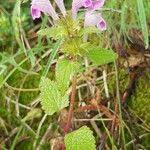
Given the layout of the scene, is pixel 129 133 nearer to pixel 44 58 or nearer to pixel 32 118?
pixel 32 118

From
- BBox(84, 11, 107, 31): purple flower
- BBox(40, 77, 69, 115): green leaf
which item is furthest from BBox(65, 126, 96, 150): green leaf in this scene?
BBox(84, 11, 107, 31): purple flower

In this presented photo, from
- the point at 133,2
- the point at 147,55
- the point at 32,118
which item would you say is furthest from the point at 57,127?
the point at 133,2

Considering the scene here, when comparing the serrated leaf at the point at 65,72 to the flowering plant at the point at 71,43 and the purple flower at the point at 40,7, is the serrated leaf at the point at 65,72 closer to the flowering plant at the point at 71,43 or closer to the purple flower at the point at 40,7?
the flowering plant at the point at 71,43

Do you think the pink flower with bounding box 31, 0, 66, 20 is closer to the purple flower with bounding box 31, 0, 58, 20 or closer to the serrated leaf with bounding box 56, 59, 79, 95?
the purple flower with bounding box 31, 0, 58, 20

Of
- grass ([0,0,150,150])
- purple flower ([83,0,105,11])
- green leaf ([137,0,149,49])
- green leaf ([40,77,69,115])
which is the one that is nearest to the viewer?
purple flower ([83,0,105,11])

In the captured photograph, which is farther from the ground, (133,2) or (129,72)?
(133,2)

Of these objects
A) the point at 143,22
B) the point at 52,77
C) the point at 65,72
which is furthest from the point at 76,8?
the point at 52,77
